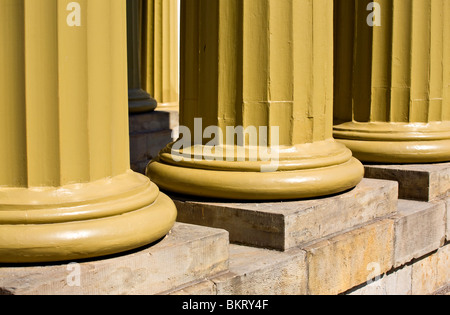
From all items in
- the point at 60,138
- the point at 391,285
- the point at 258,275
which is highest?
the point at 60,138

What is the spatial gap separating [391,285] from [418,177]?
74.0 inches

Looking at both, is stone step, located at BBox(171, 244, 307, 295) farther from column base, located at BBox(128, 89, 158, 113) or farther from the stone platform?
column base, located at BBox(128, 89, 158, 113)

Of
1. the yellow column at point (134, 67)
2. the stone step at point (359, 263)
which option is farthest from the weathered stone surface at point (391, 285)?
the yellow column at point (134, 67)

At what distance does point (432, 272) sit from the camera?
33.9 ft

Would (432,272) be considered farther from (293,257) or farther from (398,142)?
(293,257)

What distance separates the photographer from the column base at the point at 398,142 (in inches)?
430

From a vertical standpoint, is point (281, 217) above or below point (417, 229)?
above

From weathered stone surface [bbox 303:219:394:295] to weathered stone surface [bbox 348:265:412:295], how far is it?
107 millimetres

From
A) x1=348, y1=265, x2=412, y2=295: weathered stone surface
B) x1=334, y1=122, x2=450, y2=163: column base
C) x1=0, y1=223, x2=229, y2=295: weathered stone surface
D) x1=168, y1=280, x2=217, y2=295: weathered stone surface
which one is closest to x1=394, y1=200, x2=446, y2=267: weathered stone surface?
x1=348, y1=265, x2=412, y2=295: weathered stone surface

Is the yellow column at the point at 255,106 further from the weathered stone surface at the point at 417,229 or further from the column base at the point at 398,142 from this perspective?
the column base at the point at 398,142

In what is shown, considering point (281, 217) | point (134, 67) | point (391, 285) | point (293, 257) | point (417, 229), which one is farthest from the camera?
point (134, 67)

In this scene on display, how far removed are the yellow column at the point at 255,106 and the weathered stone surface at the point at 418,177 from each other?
201 centimetres

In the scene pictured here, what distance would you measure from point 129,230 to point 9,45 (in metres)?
1.76

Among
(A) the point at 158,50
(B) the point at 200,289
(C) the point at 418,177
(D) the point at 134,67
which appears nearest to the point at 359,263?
(C) the point at 418,177
